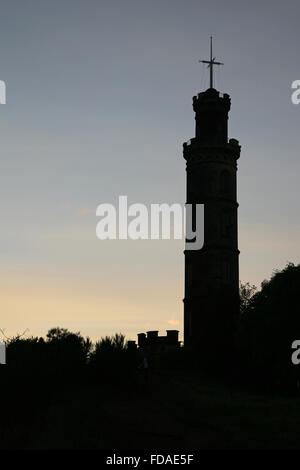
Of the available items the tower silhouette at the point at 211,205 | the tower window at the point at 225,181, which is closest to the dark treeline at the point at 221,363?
the tower silhouette at the point at 211,205

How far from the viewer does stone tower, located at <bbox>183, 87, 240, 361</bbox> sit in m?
53.5

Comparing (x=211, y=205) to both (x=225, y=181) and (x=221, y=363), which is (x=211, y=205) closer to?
(x=225, y=181)

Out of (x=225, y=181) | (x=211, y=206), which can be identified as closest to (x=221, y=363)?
(x=211, y=206)

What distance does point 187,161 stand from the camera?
57.7m

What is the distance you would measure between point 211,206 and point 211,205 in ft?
0.28

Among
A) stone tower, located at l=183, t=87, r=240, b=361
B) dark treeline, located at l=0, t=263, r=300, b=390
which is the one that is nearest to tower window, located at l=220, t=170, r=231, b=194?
stone tower, located at l=183, t=87, r=240, b=361

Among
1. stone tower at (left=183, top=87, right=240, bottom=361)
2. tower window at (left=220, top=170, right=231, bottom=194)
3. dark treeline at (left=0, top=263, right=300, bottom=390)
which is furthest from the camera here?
tower window at (left=220, top=170, right=231, bottom=194)

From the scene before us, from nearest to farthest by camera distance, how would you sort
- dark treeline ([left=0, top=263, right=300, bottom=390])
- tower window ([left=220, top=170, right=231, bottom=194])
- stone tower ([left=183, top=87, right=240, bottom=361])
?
dark treeline ([left=0, top=263, right=300, bottom=390]), stone tower ([left=183, top=87, right=240, bottom=361]), tower window ([left=220, top=170, right=231, bottom=194])

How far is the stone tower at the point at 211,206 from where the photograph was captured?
53.5m

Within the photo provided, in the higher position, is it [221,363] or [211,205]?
[211,205]

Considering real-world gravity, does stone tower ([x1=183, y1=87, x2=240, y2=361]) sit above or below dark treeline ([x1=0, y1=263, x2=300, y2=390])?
above

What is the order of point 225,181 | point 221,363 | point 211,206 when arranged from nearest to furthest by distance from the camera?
point 221,363
point 211,206
point 225,181

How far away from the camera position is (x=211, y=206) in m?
54.2

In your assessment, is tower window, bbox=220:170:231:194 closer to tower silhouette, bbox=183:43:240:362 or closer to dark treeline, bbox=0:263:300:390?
tower silhouette, bbox=183:43:240:362
